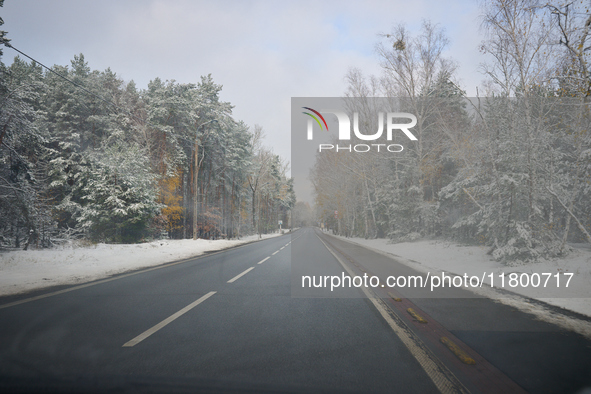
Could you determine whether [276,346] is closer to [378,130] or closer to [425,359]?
[425,359]

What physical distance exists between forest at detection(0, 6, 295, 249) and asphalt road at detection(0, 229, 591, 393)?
1209 cm

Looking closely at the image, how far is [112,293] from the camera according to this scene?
6.76 meters

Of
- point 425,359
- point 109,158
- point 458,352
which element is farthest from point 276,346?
point 109,158

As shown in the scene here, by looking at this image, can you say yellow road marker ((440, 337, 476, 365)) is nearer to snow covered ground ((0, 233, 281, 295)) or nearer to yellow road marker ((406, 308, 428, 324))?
yellow road marker ((406, 308, 428, 324))

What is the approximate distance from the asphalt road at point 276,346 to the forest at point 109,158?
1209cm

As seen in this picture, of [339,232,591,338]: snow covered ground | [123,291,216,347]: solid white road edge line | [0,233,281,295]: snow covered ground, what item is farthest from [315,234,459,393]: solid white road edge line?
[0,233,281,295]: snow covered ground

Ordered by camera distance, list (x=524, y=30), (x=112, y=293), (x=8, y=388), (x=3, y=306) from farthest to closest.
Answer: (x=524, y=30), (x=112, y=293), (x=3, y=306), (x=8, y=388)

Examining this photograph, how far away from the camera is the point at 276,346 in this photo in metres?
3.82

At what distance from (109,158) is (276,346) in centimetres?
2261

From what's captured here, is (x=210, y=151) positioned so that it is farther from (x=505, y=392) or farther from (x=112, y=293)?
(x=505, y=392)

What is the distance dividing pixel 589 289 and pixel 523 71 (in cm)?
765

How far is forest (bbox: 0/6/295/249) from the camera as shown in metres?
14.8

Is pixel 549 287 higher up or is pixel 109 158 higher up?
pixel 109 158

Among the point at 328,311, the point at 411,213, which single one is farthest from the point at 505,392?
the point at 411,213
